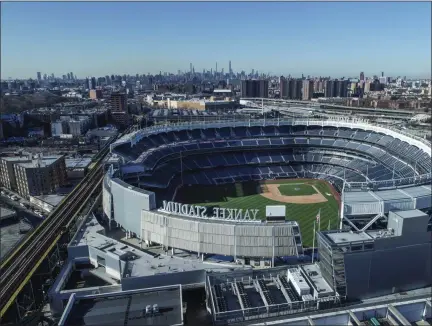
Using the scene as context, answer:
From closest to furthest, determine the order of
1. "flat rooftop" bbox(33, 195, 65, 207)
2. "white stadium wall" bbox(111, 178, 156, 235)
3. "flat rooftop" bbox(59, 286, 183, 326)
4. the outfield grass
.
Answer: "flat rooftop" bbox(59, 286, 183, 326), "white stadium wall" bbox(111, 178, 156, 235), "flat rooftop" bbox(33, 195, 65, 207), the outfield grass

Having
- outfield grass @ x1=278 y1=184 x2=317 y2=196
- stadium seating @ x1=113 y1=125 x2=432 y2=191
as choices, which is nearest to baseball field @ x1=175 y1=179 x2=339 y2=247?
outfield grass @ x1=278 y1=184 x2=317 y2=196

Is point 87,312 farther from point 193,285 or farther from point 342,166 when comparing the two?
point 342,166

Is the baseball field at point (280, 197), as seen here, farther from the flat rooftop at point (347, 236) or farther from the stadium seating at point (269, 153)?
the flat rooftop at point (347, 236)

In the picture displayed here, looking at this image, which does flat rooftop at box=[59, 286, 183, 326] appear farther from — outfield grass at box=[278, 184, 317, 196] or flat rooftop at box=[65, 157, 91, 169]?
flat rooftop at box=[65, 157, 91, 169]

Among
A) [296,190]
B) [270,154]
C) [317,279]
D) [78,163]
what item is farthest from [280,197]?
[78,163]

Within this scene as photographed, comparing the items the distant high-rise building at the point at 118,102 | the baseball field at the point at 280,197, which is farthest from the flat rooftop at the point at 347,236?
the distant high-rise building at the point at 118,102

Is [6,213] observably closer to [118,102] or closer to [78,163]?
[78,163]
